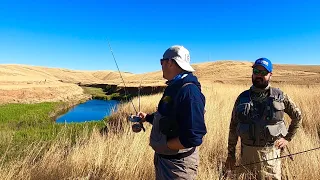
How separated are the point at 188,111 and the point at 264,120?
4.91 feet

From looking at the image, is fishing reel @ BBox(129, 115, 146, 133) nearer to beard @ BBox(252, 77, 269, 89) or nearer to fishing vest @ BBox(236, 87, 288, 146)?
fishing vest @ BBox(236, 87, 288, 146)

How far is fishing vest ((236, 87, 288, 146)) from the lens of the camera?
3260 millimetres

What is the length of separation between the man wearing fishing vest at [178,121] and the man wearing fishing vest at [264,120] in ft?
3.57

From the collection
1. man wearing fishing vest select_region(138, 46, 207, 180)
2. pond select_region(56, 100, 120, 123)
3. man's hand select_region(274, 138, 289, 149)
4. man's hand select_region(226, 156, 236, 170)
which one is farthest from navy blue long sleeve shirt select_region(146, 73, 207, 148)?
pond select_region(56, 100, 120, 123)

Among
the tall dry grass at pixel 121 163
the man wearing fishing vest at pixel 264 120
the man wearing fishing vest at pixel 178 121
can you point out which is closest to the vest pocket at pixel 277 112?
the man wearing fishing vest at pixel 264 120

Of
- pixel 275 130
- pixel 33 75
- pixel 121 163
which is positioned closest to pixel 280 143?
pixel 275 130

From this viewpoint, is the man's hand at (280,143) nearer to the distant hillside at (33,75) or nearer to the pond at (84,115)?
the pond at (84,115)

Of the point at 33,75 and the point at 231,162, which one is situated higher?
the point at 33,75

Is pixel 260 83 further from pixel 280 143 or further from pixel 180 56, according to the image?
pixel 180 56

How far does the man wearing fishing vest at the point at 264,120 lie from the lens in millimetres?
3277

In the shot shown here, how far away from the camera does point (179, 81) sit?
2275mm

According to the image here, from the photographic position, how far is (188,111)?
6.97 feet

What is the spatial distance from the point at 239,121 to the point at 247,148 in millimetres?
311

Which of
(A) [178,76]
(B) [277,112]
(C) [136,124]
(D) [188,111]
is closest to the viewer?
(D) [188,111]
